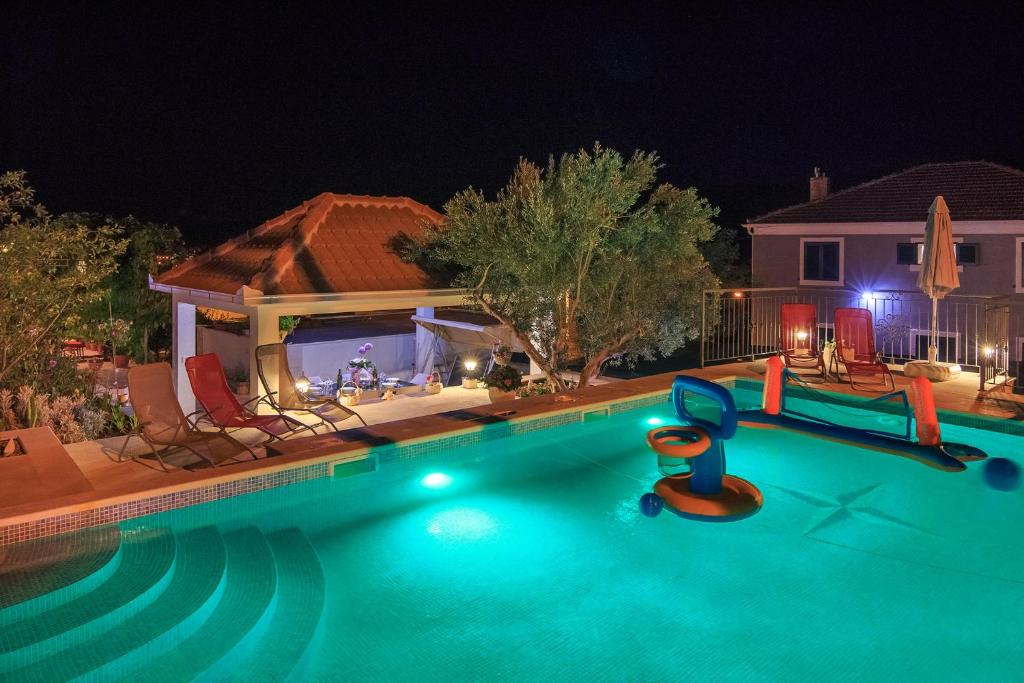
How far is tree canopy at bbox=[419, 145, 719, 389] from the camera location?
38.9ft

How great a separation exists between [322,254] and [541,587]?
958 centimetres

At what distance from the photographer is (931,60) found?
46562 millimetres

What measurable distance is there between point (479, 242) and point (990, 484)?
724 centimetres

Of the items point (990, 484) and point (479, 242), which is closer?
point (990, 484)

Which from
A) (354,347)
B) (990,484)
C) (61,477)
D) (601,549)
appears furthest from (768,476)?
(354,347)

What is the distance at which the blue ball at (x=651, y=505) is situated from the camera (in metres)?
7.37

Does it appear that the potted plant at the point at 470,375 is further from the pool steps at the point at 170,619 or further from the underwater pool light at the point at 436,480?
the pool steps at the point at 170,619

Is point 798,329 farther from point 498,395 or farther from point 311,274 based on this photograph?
point 311,274

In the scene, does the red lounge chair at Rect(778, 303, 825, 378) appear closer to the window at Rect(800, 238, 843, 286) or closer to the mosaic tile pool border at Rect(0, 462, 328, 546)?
the mosaic tile pool border at Rect(0, 462, 328, 546)

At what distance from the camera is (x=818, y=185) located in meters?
28.0

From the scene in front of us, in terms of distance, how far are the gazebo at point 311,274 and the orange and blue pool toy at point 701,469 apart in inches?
254

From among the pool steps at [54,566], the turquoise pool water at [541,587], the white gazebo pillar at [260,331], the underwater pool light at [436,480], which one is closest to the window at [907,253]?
the turquoise pool water at [541,587]

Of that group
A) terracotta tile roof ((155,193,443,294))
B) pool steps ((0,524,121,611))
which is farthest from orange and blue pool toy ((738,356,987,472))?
terracotta tile roof ((155,193,443,294))

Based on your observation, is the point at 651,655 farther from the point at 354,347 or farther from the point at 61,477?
the point at 354,347
